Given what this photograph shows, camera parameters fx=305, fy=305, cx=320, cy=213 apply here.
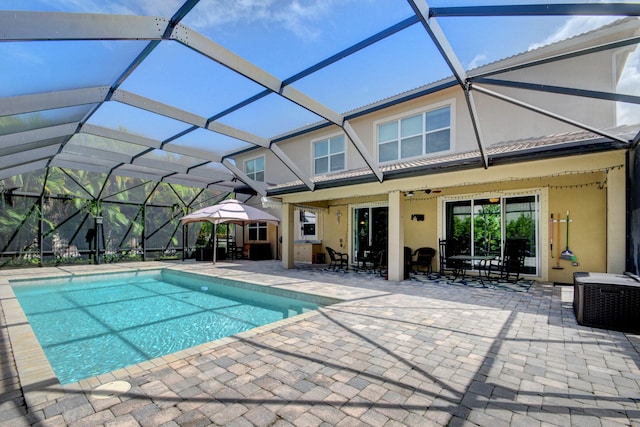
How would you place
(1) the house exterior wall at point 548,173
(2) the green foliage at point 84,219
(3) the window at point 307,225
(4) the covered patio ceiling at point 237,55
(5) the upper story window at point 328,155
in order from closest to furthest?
(4) the covered patio ceiling at point 237,55 < (1) the house exterior wall at point 548,173 < (2) the green foliage at point 84,219 < (5) the upper story window at point 328,155 < (3) the window at point 307,225

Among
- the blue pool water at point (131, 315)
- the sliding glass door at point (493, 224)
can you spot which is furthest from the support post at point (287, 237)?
the sliding glass door at point (493, 224)

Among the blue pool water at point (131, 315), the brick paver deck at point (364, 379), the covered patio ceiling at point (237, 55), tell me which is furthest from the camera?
the blue pool water at point (131, 315)

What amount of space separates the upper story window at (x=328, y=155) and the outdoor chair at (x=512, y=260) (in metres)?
6.82

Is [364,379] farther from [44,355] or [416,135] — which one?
[416,135]

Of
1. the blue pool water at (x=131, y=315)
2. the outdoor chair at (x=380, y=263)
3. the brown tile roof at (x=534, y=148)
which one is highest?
the brown tile roof at (x=534, y=148)

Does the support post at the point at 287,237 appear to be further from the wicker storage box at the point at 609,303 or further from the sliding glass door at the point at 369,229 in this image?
the wicker storage box at the point at 609,303

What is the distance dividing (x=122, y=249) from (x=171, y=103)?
11.8m

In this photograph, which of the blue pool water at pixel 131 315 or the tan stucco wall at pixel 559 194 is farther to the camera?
the tan stucco wall at pixel 559 194

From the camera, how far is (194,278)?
1095cm

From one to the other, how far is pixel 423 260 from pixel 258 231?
33.0 feet

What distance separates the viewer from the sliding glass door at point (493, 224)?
9.22 meters

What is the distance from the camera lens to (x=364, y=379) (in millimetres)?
3023

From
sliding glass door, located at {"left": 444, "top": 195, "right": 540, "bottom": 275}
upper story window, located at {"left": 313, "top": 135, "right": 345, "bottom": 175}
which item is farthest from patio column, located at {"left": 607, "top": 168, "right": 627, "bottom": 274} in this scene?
upper story window, located at {"left": 313, "top": 135, "right": 345, "bottom": 175}

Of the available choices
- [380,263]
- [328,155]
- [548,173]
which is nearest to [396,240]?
[380,263]
